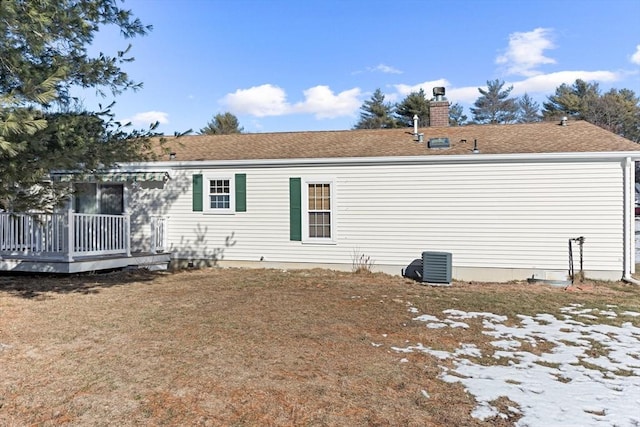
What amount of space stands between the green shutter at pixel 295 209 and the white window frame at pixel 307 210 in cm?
10

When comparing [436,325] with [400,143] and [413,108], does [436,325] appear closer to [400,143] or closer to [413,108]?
[400,143]

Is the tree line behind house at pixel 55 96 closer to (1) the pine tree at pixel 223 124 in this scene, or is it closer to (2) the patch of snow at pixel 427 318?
(2) the patch of snow at pixel 427 318

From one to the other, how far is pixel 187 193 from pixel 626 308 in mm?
9487

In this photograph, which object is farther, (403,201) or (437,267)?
(403,201)

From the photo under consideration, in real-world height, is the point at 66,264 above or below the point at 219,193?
below

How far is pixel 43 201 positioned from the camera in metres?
5.24

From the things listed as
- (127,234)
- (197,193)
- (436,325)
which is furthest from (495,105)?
(436,325)

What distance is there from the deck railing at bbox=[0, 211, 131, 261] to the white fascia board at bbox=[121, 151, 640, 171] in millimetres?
1609

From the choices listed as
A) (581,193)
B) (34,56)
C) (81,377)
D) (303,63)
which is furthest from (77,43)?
(303,63)

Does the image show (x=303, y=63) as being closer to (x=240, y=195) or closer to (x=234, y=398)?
(x=240, y=195)

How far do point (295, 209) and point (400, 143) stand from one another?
10.7 feet

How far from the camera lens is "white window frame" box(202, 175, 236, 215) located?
34.2 feet

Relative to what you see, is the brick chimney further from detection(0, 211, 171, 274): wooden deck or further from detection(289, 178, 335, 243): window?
detection(0, 211, 171, 274): wooden deck

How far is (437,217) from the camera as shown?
941 cm
